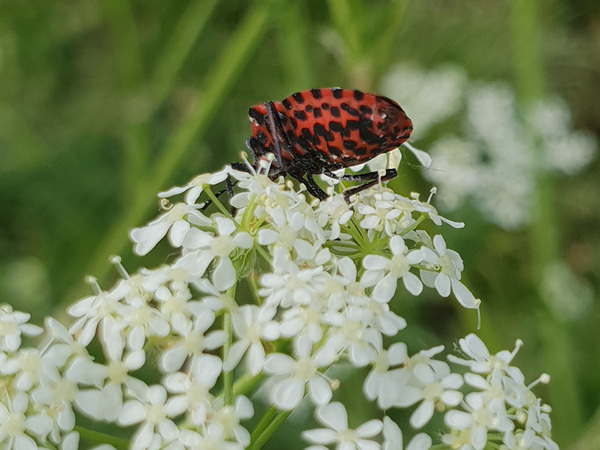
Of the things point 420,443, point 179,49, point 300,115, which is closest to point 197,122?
point 179,49

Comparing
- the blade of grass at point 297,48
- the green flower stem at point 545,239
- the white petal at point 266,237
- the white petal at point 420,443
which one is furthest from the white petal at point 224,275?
the green flower stem at point 545,239

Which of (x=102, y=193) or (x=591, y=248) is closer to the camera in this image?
(x=102, y=193)

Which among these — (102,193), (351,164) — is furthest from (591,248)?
(351,164)

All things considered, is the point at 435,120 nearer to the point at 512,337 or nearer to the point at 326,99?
the point at 512,337

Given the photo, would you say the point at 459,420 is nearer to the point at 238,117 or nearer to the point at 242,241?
the point at 242,241

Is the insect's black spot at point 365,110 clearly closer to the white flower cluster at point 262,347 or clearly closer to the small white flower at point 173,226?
the white flower cluster at point 262,347

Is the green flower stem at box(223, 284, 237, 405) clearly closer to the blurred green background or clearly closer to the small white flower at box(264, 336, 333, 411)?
the small white flower at box(264, 336, 333, 411)
